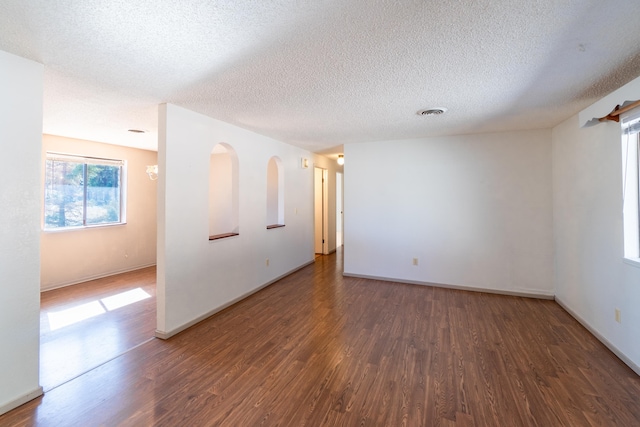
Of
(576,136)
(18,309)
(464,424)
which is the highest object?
(576,136)

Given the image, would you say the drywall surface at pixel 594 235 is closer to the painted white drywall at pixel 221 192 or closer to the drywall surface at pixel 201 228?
the drywall surface at pixel 201 228

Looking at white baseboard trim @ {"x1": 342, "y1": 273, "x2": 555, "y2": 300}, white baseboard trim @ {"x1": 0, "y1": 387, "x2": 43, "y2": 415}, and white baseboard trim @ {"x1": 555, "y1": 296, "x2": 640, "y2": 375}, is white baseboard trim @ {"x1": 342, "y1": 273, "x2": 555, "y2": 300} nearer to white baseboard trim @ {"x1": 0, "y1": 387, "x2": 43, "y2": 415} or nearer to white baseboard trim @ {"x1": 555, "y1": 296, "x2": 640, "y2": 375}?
white baseboard trim @ {"x1": 555, "y1": 296, "x2": 640, "y2": 375}

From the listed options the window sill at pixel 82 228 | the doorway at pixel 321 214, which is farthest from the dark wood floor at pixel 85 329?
the doorway at pixel 321 214

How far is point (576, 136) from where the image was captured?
10.0 feet

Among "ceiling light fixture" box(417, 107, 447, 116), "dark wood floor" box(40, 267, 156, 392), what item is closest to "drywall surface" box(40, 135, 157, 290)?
"dark wood floor" box(40, 267, 156, 392)

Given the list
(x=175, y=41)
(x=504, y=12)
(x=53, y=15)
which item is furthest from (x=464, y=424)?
(x=53, y=15)

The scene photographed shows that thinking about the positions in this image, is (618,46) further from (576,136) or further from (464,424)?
(464,424)

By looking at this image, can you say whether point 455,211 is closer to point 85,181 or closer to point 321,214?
point 321,214

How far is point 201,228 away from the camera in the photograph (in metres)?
3.13

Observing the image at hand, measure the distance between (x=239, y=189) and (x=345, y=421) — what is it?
2.92 meters

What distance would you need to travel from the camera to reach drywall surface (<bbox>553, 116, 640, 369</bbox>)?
231 cm

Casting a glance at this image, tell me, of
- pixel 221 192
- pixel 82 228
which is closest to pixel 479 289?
pixel 221 192

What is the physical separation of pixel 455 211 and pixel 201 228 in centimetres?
361

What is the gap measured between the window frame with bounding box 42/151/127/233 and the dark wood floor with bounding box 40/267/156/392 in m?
0.99
